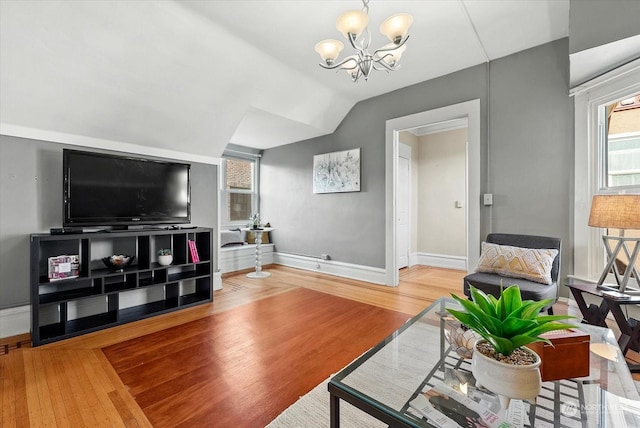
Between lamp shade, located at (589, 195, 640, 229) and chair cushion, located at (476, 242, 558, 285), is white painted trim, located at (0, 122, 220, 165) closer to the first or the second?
chair cushion, located at (476, 242, 558, 285)

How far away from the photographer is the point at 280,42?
9.20 ft

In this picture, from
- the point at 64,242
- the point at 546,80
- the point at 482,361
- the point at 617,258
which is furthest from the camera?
the point at 546,80

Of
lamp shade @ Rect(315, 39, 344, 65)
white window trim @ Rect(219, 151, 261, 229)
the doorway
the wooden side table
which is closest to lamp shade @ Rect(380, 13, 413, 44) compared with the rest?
lamp shade @ Rect(315, 39, 344, 65)

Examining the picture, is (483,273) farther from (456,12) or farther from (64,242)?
(64,242)

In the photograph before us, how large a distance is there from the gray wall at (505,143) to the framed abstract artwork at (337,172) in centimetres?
11

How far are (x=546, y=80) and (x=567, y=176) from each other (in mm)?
987

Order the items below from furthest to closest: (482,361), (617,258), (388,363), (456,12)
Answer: (456,12)
(617,258)
(388,363)
(482,361)

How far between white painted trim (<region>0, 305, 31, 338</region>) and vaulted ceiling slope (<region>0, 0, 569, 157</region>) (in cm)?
158

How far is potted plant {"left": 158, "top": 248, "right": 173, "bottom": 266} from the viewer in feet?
9.75

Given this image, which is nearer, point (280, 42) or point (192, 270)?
point (280, 42)

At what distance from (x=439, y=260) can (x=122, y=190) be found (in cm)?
499

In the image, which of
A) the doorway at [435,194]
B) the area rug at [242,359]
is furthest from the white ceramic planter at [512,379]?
the doorway at [435,194]

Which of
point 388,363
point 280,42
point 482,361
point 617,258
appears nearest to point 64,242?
point 280,42

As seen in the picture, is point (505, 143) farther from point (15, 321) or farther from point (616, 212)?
point (15, 321)
